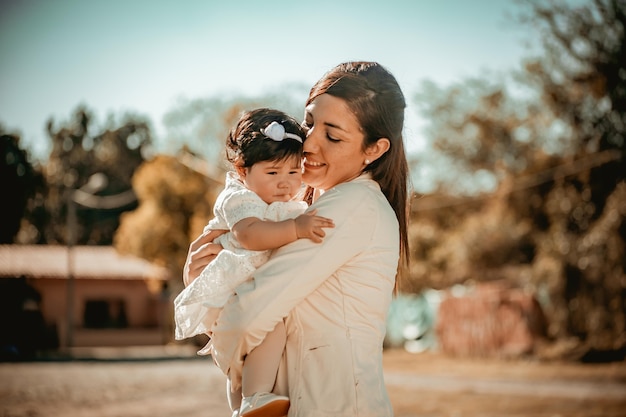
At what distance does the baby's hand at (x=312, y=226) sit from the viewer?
9.14 ft

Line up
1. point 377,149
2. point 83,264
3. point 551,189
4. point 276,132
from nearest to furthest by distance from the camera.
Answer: point 276,132, point 377,149, point 551,189, point 83,264

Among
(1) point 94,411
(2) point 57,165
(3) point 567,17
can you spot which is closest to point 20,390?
(1) point 94,411

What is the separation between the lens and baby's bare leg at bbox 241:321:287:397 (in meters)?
2.78

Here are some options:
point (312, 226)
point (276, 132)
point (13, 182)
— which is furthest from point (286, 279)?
point (13, 182)

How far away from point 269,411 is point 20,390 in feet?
49.2

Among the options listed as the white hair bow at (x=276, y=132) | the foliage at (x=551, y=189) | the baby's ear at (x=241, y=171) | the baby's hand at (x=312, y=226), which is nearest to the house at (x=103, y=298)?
the foliage at (x=551, y=189)

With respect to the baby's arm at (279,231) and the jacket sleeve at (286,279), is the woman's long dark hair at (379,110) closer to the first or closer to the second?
the jacket sleeve at (286,279)

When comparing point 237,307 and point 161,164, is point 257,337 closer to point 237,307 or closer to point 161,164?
point 237,307

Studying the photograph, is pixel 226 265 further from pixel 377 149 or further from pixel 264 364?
pixel 377 149

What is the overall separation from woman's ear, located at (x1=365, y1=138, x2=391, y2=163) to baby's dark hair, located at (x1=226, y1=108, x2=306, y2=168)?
0.87 ft

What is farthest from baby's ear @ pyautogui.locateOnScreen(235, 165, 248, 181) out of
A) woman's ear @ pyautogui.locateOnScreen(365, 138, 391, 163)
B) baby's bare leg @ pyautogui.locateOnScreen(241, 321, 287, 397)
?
baby's bare leg @ pyautogui.locateOnScreen(241, 321, 287, 397)

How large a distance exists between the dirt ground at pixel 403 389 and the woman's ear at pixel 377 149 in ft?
31.3

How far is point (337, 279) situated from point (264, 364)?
1.24 feet

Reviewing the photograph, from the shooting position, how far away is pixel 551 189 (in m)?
30.1
